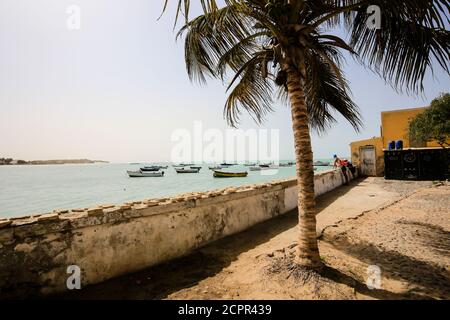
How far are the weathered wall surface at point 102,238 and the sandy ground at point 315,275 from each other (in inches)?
8.4

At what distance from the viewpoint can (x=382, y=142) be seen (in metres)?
20.9

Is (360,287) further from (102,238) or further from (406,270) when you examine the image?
(102,238)

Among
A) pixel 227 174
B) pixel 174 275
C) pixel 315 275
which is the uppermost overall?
pixel 315 275

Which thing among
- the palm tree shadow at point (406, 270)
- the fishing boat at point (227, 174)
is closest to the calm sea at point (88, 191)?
the fishing boat at point (227, 174)

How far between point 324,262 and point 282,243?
1239mm

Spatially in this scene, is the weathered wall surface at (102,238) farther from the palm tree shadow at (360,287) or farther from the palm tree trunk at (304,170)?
the palm tree shadow at (360,287)

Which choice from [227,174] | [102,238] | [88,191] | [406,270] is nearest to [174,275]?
[102,238]

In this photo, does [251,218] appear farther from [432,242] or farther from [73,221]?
[73,221]

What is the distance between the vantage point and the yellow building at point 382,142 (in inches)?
756

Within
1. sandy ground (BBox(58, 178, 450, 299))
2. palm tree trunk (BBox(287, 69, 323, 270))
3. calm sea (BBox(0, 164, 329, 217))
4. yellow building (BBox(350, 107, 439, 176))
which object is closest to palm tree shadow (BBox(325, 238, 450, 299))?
sandy ground (BBox(58, 178, 450, 299))

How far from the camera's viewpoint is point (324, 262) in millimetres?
3748

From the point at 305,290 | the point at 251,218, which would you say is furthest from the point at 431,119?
the point at 305,290

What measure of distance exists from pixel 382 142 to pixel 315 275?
21689mm

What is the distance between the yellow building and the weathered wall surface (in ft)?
58.6
